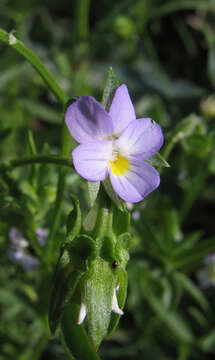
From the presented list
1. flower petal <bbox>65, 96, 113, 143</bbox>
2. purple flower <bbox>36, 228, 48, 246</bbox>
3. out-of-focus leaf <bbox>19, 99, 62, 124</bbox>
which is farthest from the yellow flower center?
out-of-focus leaf <bbox>19, 99, 62, 124</bbox>

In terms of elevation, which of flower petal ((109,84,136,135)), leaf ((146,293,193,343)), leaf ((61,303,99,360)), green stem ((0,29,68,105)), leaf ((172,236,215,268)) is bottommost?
leaf ((146,293,193,343))

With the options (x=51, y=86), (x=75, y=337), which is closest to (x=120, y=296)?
(x=75, y=337)

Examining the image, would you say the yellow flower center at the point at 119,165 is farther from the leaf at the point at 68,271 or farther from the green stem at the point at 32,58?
the green stem at the point at 32,58

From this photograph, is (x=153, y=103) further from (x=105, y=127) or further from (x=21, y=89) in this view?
(x=105, y=127)

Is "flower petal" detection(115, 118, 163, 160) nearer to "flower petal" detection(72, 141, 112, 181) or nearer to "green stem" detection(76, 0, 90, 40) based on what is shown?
"flower petal" detection(72, 141, 112, 181)

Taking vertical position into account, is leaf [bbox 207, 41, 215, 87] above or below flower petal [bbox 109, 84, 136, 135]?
below

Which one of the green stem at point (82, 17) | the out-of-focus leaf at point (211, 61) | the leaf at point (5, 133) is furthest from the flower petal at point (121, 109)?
the out-of-focus leaf at point (211, 61)

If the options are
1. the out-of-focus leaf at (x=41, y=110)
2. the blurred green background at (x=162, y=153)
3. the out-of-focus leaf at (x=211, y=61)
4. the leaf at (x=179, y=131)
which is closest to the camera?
the leaf at (x=179, y=131)
